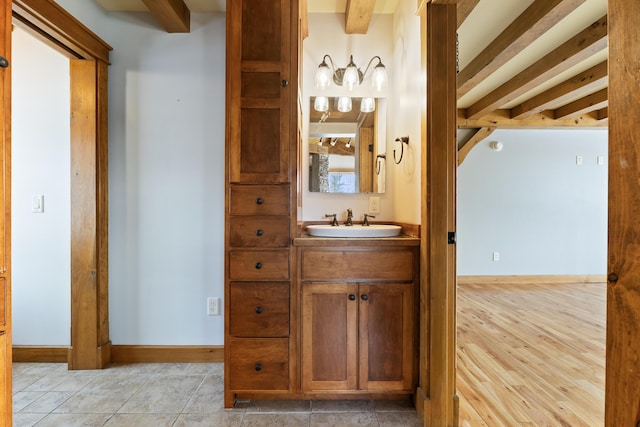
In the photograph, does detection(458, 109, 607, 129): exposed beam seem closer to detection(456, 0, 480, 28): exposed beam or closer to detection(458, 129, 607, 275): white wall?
detection(458, 129, 607, 275): white wall

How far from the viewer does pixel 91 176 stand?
2.01 meters

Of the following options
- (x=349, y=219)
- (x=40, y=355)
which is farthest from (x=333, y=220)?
(x=40, y=355)

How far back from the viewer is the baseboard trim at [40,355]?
6.88 feet

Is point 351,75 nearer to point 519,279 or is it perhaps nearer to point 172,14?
point 172,14

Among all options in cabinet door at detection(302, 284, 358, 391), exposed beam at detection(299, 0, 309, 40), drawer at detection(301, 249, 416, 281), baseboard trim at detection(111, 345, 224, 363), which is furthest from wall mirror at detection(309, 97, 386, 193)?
baseboard trim at detection(111, 345, 224, 363)

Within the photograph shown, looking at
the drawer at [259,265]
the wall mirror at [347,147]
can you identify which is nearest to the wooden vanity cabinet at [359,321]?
the drawer at [259,265]

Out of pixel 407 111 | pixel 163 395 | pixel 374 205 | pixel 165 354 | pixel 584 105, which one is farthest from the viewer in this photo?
pixel 584 105

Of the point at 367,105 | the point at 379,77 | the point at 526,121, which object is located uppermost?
the point at 526,121

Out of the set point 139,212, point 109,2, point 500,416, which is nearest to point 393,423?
point 500,416

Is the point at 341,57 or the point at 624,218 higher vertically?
the point at 341,57

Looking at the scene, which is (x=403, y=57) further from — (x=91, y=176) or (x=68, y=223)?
(x=68, y=223)

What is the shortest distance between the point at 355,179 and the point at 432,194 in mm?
842

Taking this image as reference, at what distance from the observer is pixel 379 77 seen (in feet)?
7.10

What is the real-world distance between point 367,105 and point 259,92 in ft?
3.07
